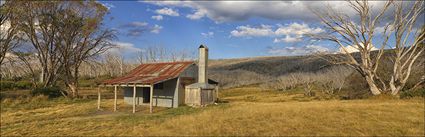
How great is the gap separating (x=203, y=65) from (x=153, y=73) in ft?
15.2

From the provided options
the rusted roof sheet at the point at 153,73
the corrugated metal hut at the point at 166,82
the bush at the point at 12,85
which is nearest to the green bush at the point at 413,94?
Answer: the corrugated metal hut at the point at 166,82

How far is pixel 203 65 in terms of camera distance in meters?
28.1

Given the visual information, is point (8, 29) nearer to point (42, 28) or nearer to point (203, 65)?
point (42, 28)

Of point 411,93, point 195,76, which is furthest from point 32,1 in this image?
point 411,93

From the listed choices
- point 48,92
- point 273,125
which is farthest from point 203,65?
point 48,92

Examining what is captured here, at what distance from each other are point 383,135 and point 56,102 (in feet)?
99.7

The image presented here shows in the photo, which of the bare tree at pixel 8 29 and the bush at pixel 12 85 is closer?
the bare tree at pixel 8 29

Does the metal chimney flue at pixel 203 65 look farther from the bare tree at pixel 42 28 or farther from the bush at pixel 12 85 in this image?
the bush at pixel 12 85

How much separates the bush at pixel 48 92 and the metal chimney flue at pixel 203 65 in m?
19.8

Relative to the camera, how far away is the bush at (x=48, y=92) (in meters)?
37.4

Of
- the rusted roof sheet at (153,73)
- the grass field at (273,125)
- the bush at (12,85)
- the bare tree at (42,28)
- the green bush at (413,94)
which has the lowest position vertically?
the grass field at (273,125)

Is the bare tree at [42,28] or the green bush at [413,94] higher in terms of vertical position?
the bare tree at [42,28]

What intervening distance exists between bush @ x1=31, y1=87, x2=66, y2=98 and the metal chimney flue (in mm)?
19775

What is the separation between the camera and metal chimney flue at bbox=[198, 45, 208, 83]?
28031 mm
